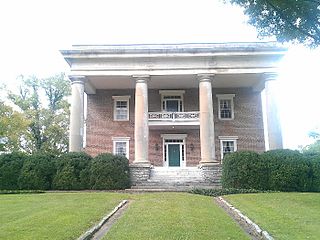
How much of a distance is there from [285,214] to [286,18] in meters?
6.41

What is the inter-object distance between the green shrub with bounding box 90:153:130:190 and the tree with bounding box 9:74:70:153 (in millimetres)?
23140

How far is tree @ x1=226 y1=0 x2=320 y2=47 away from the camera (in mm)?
12509

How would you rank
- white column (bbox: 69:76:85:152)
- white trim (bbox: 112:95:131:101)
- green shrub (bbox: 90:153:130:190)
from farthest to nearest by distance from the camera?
1. white trim (bbox: 112:95:131:101)
2. white column (bbox: 69:76:85:152)
3. green shrub (bbox: 90:153:130:190)

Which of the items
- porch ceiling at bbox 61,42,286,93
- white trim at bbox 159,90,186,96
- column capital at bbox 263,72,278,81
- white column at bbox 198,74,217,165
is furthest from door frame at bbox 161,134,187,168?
column capital at bbox 263,72,278,81

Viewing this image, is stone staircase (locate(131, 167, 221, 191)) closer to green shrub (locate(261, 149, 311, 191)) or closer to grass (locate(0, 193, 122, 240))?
green shrub (locate(261, 149, 311, 191))

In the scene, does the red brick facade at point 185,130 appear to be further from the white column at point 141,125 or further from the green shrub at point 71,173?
the green shrub at point 71,173

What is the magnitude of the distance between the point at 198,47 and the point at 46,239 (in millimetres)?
23056

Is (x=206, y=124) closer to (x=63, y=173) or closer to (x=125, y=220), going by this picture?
(x=63, y=173)

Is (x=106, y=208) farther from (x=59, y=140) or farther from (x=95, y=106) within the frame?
(x=59, y=140)

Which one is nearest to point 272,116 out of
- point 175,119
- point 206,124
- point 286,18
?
point 206,124

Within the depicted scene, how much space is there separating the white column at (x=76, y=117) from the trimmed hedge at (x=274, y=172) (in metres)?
11.4

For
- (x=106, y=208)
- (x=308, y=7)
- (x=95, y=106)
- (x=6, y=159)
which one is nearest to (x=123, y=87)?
(x=95, y=106)

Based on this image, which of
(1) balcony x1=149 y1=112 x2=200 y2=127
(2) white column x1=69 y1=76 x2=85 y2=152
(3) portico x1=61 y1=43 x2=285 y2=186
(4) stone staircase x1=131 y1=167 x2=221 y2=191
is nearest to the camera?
(4) stone staircase x1=131 y1=167 x2=221 y2=191

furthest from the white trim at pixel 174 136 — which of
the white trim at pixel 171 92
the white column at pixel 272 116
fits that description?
the white column at pixel 272 116
